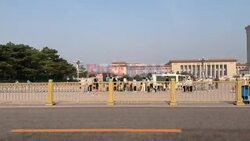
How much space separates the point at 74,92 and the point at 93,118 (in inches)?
310

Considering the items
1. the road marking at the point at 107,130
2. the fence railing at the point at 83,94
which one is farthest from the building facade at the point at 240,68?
the road marking at the point at 107,130

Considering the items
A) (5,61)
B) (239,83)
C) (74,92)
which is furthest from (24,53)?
(239,83)

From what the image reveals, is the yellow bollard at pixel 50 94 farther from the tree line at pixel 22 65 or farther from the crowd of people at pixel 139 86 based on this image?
the tree line at pixel 22 65

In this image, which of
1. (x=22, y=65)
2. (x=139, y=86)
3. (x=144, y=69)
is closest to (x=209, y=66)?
(x=144, y=69)

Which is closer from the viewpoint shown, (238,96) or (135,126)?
(135,126)

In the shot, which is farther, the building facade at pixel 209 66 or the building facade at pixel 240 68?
the building facade at pixel 209 66

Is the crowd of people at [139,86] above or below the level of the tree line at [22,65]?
below

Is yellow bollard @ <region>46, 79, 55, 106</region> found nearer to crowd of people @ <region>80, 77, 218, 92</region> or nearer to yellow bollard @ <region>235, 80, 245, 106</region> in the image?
crowd of people @ <region>80, 77, 218, 92</region>

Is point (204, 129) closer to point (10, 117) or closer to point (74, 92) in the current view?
point (10, 117)

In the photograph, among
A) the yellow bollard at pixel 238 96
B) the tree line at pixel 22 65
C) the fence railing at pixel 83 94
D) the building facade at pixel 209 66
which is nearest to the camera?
the yellow bollard at pixel 238 96

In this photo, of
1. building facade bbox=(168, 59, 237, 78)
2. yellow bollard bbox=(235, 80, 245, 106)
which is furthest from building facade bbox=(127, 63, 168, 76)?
yellow bollard bbox=(235, 80, 245, 106)

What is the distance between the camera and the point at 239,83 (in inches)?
633

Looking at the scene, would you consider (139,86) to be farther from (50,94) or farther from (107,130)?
(107,130)

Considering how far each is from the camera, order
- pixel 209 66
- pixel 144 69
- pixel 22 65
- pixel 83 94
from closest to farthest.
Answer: pixel 83 94, pixel 22 65, pixel 144 69, pixel 209 66
